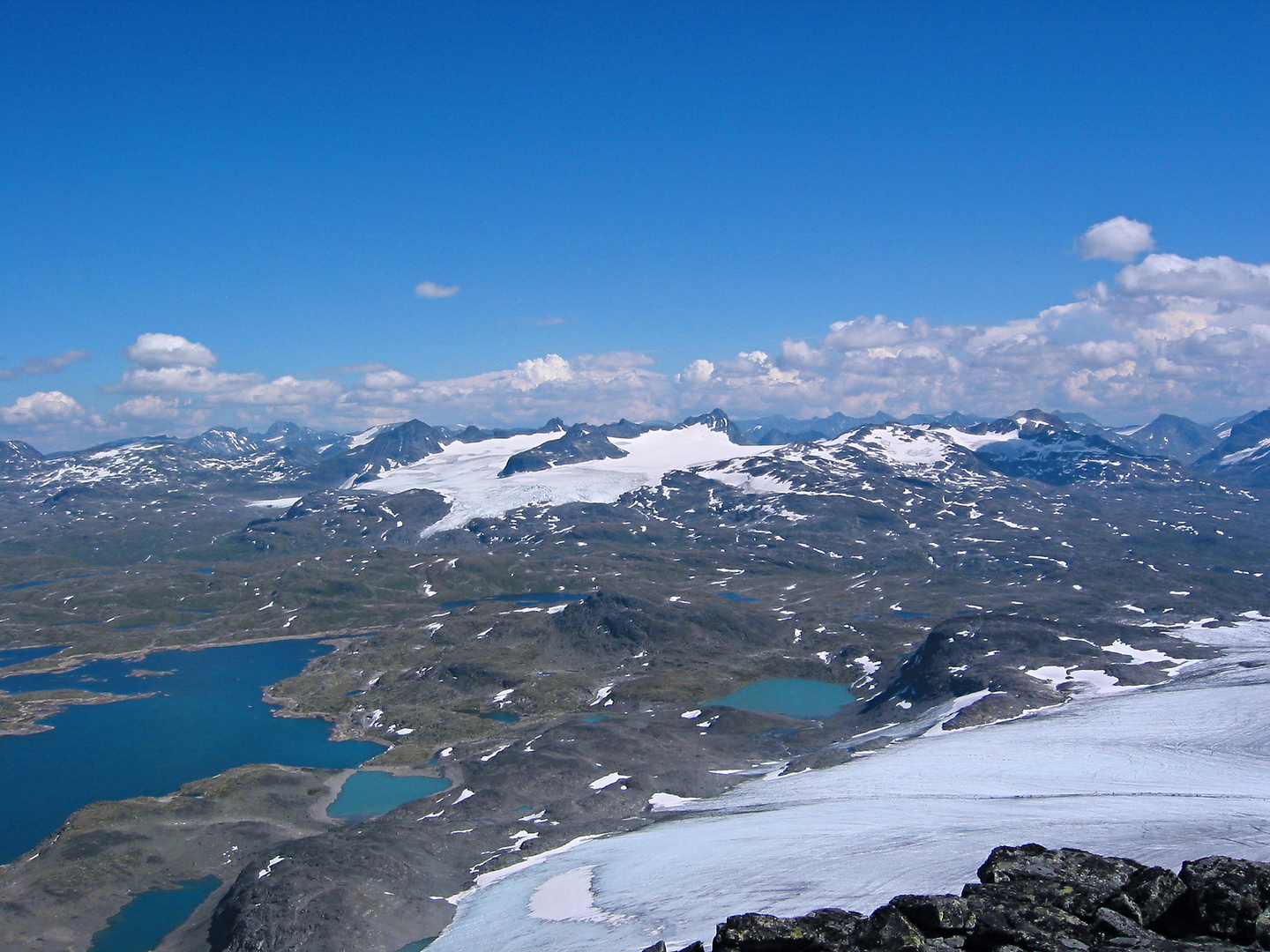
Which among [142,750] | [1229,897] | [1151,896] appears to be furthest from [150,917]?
[1229,897]

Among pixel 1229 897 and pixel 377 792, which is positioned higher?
pixel 1229 897

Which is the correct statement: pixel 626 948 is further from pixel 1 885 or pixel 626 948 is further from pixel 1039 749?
pixel 1 885

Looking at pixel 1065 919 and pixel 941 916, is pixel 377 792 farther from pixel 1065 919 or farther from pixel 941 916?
pixel 1065 919

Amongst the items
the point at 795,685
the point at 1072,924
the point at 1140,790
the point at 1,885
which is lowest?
the point at 795,685

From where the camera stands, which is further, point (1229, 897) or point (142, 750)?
point (142, 750)

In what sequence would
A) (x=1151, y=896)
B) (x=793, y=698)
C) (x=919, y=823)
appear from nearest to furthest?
(x=1151, y=896) < (x=919, y=823) < (x=793, y=698)

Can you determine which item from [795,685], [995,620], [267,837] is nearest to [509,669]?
[795,685]

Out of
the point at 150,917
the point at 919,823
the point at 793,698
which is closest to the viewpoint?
the point at 919,823
